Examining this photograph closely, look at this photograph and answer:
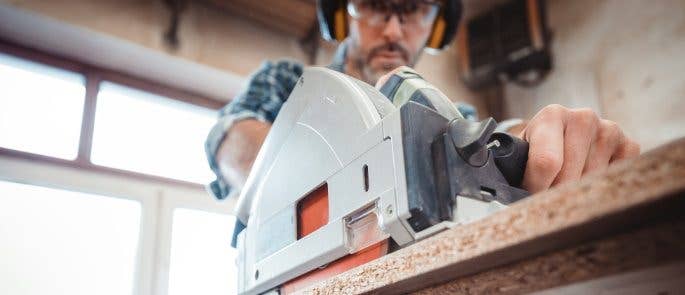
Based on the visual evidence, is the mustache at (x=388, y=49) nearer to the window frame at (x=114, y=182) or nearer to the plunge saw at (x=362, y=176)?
the plunge saw at (x=362, y=176)

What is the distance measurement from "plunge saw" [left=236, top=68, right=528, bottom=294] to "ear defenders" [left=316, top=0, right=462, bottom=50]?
101 centimetres

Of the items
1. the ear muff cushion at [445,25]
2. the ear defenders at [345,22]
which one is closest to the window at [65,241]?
the ear defenders at [345,22]

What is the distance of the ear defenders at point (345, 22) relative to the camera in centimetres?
192

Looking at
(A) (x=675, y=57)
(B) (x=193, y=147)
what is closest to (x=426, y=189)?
(B) (x=193, y=147)

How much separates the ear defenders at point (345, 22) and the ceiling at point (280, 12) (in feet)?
3.88

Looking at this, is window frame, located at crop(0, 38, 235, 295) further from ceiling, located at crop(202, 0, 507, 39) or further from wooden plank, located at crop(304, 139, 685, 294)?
wooden plank, located at crop(304, 139, 685, 294)

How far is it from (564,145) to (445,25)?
1389 millimetres

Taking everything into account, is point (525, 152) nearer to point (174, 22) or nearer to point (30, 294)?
point (30, 294)

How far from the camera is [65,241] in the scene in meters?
2.41

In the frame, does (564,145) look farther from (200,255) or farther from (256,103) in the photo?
(200,255)

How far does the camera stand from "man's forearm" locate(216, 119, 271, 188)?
1.48 metres

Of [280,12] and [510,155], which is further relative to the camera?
[280,12]

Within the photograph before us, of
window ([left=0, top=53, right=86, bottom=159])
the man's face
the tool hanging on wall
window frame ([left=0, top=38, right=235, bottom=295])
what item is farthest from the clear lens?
the tool hanging on wall

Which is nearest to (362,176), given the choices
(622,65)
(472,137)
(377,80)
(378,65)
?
(472,137)
